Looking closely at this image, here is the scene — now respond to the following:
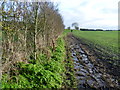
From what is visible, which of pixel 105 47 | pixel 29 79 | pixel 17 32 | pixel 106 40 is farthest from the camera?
pixel 106 40

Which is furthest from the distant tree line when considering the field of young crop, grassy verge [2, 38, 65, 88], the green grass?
the green grass

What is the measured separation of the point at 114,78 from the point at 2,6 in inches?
269

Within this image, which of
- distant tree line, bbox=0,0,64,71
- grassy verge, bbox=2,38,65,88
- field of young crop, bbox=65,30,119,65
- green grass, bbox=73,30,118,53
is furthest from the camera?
green grass, bbox=73,30,118,53

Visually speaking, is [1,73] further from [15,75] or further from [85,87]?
[85,87]

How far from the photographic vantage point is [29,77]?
458 centimetres

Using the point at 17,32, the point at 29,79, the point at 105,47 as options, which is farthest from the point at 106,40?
the point at 29,79

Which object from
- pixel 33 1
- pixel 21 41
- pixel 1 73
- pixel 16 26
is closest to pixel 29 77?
pixel 1 73

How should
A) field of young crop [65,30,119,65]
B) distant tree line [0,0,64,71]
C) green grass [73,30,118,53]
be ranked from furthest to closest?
green grass [73,30,118,53] < field of young crop [65,30,119,65] < distant tree line [0,0,64,71]

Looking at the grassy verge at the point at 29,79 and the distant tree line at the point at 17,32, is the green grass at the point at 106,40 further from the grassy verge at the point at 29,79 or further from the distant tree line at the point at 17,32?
the grassy verge at the point at 29,79

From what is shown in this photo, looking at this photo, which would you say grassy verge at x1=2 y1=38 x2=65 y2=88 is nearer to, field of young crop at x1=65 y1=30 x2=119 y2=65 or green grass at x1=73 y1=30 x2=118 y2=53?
field of young crop at x1=65 y1=30 x2=119 y2=65

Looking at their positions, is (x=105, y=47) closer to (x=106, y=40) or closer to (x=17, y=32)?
(x=106, y=40)

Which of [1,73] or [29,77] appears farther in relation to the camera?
[29,77]

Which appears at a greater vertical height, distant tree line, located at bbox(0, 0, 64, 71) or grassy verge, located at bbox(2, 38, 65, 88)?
distant tree line, located at bbox(0, 0, 64, 71)

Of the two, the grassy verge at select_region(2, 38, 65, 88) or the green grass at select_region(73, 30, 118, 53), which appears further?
the green grass at select_region(73, 30, 118, 53)
